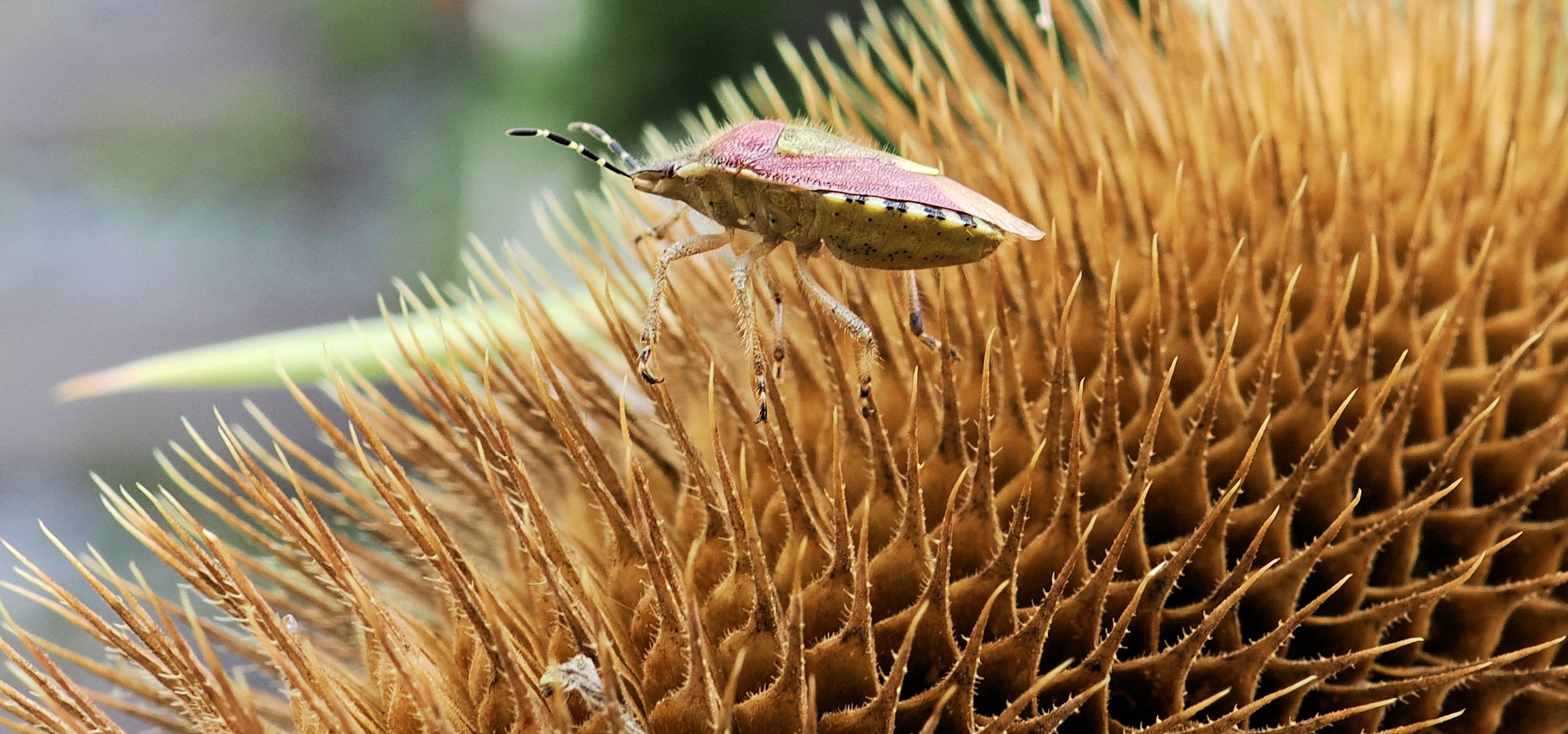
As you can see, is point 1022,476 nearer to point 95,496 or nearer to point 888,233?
point 888,233

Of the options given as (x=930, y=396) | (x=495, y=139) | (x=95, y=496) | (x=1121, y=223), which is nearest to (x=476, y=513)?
(x=930, y=396)

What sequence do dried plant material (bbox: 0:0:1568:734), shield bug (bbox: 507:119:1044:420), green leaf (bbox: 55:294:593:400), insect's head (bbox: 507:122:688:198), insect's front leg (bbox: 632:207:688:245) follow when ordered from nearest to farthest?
dried plant material (bbox: 0:0:1568:734), shield bug (bbox: 507:119:1044:420), insect's head (bbox: 507:122:688:198), insect's front leg (bbox: 632:207:688:245), green leaf (bbox: 55:294:593:400)

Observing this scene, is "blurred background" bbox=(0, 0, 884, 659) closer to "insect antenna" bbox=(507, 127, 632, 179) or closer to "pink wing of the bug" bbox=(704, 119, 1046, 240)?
"insect antenna" bbox=(507, 127, 632, 179)

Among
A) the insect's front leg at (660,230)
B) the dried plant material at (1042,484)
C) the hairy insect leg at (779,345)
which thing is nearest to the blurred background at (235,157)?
the insect's front leg at (660,230)

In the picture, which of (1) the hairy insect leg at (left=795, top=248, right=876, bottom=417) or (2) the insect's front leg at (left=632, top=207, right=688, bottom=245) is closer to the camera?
(1) the hairy insect leg at (left=795, top=248, right=876, bottom=417)

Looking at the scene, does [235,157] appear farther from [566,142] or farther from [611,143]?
[566,142]

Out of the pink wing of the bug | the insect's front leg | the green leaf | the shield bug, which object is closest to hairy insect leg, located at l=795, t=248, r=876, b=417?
the shield bug

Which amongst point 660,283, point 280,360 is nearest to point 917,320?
point 660,283

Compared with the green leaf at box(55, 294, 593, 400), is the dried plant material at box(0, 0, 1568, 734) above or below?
below
